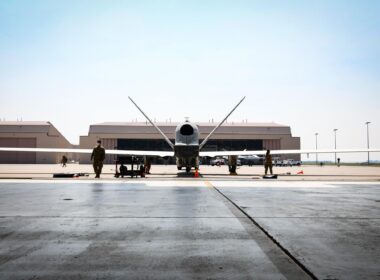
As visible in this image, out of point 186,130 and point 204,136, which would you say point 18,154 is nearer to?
point 204,136

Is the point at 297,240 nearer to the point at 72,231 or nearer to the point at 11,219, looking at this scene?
the point at 72,231

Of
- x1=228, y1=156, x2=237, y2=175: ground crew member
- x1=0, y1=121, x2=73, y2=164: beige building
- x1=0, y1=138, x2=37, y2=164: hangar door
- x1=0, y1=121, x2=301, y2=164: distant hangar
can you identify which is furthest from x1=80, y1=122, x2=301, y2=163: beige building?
x1=228, y1=156, x2=237, y2=175: ground crew member

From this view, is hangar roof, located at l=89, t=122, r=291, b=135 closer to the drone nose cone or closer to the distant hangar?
the distant hangar

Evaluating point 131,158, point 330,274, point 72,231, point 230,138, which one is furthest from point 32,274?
point 230,138

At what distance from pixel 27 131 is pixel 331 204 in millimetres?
85254

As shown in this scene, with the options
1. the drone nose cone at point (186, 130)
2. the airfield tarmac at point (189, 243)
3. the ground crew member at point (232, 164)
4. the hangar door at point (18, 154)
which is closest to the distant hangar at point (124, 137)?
the hangar door at point (18, 154)

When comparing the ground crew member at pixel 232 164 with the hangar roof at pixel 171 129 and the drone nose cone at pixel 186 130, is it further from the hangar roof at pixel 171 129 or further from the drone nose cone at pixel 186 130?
the hangar roof at pixel 171 129

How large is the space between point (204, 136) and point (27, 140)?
4307cm

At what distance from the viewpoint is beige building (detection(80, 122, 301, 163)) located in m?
80.8

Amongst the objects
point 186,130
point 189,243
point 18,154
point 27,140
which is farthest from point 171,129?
point 189,243

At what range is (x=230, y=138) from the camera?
8094 cm

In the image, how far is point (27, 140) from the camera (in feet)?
266

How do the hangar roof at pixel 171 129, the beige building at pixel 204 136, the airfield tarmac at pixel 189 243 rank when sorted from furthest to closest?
the hangar roof at pixel 171 129
the beige building at pixel 204 136
the airfield tarmac at pixel 189 243

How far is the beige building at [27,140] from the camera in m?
79.3
